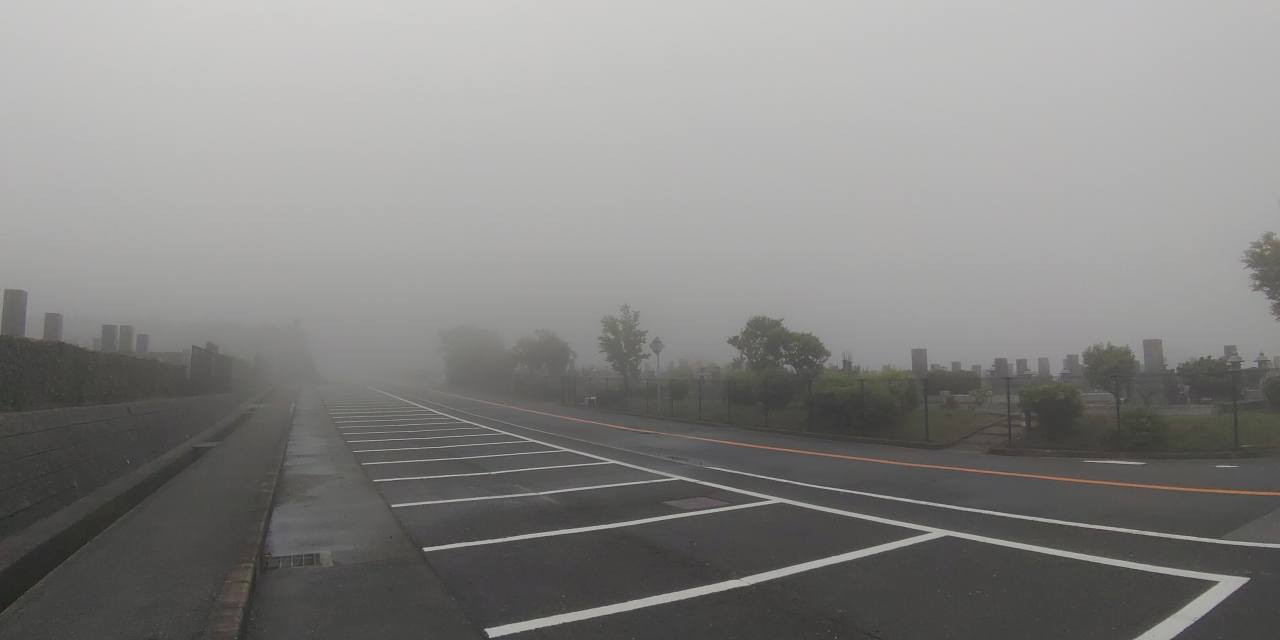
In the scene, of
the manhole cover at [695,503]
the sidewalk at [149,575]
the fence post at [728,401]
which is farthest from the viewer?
the fence post at [728,401]

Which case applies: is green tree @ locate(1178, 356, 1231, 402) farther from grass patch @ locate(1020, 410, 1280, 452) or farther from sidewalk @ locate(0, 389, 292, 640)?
sidewalk @ locate(0, 389, 292, 640)

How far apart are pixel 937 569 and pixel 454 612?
423 centimetres

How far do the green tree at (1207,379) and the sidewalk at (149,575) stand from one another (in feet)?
73.1

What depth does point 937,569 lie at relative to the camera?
5.89m

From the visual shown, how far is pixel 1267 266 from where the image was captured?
70.1ft

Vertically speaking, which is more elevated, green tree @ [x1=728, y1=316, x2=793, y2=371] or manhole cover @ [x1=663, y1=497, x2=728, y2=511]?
green tree @ [x1=728, y1=316, x2=793, y2=371]

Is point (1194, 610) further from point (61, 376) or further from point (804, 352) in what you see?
point (804, 352)

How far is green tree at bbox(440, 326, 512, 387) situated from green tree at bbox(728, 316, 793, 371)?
28668 mm

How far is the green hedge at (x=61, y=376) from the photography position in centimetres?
683

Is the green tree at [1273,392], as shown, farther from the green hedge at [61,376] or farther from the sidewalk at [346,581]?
the green hedge at [61,376]

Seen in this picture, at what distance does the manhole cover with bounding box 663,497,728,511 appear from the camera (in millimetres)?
8977

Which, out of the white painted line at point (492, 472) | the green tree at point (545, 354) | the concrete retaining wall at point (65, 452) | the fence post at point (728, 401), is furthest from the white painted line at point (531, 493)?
the green tree at point (545, 354)

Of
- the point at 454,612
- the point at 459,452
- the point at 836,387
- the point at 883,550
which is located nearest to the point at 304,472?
the point at 459,452

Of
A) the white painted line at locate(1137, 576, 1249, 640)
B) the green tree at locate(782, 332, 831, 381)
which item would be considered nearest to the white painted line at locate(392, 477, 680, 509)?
the white painted line at locate(1137, 576, 1249, 640)
